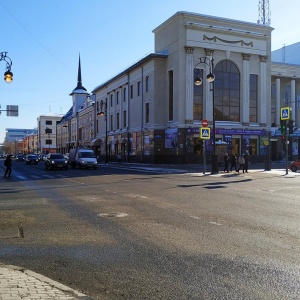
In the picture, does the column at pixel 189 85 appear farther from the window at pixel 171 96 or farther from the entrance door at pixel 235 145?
the entrance door at pixel 235 145

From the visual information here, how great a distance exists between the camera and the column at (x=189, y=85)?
2008 inches

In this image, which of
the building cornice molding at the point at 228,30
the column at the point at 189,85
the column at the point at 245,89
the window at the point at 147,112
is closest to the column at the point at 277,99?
the building cornice molding at the point at 228,30

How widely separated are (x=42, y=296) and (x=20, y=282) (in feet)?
→ 2.19

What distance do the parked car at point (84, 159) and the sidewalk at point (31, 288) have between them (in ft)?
A: 115

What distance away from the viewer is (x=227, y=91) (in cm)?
5484

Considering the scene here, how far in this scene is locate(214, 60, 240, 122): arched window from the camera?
5428 cm

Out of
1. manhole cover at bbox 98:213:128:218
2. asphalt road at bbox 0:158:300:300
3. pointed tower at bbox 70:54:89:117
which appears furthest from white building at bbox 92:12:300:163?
pointed tower at bbox 70:54:89:117

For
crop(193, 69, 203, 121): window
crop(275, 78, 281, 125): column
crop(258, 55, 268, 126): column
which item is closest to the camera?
crop(193, 69, 203, 121): window

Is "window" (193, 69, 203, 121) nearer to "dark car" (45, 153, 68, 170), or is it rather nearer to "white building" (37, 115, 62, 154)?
"dark car" (45, 153, 68, 170)

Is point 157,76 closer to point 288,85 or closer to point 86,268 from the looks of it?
point 288,85

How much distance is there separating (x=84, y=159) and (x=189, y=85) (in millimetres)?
18721

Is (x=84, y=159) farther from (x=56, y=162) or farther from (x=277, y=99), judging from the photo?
(x=277, y=99)

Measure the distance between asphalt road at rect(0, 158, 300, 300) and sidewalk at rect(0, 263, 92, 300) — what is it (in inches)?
12.7

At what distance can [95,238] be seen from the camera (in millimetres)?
8109
